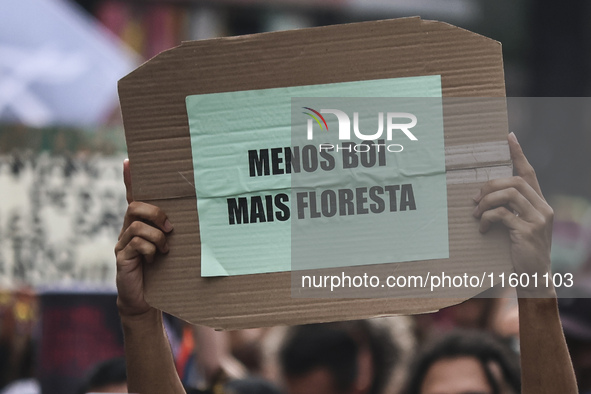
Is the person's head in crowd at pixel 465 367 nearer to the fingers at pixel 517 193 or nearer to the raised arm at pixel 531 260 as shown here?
the raised arm at pixel 531 260

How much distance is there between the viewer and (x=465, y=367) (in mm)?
2562

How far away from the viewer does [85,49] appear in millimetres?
3805

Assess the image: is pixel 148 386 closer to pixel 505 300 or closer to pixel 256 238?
pixel 256 238

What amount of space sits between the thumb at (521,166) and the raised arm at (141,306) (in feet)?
2.66

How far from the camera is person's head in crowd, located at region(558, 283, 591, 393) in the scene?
2.90 m

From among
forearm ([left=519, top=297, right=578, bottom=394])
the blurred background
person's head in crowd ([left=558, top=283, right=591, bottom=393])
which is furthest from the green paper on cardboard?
person's head in crowd ([left=558, top=283, right=591, bottom=393])

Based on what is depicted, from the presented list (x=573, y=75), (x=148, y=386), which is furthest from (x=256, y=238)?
(x=573, y=75)

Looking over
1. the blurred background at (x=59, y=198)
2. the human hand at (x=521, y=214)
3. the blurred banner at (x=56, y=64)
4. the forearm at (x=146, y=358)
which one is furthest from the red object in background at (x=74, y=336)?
the human hand at (x=521, y=214)

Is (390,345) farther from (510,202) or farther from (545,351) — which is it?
(510,202)

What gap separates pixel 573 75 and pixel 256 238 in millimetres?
6973

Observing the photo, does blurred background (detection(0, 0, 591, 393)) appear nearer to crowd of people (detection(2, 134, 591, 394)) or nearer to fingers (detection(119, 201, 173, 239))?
crowd of people (detection(2, 134, 591, 394))

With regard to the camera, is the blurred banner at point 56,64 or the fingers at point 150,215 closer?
the fingers at point 150,215

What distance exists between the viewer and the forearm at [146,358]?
6.15ft

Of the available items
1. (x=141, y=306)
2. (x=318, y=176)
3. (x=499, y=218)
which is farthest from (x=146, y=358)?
(x=499, y=218)
